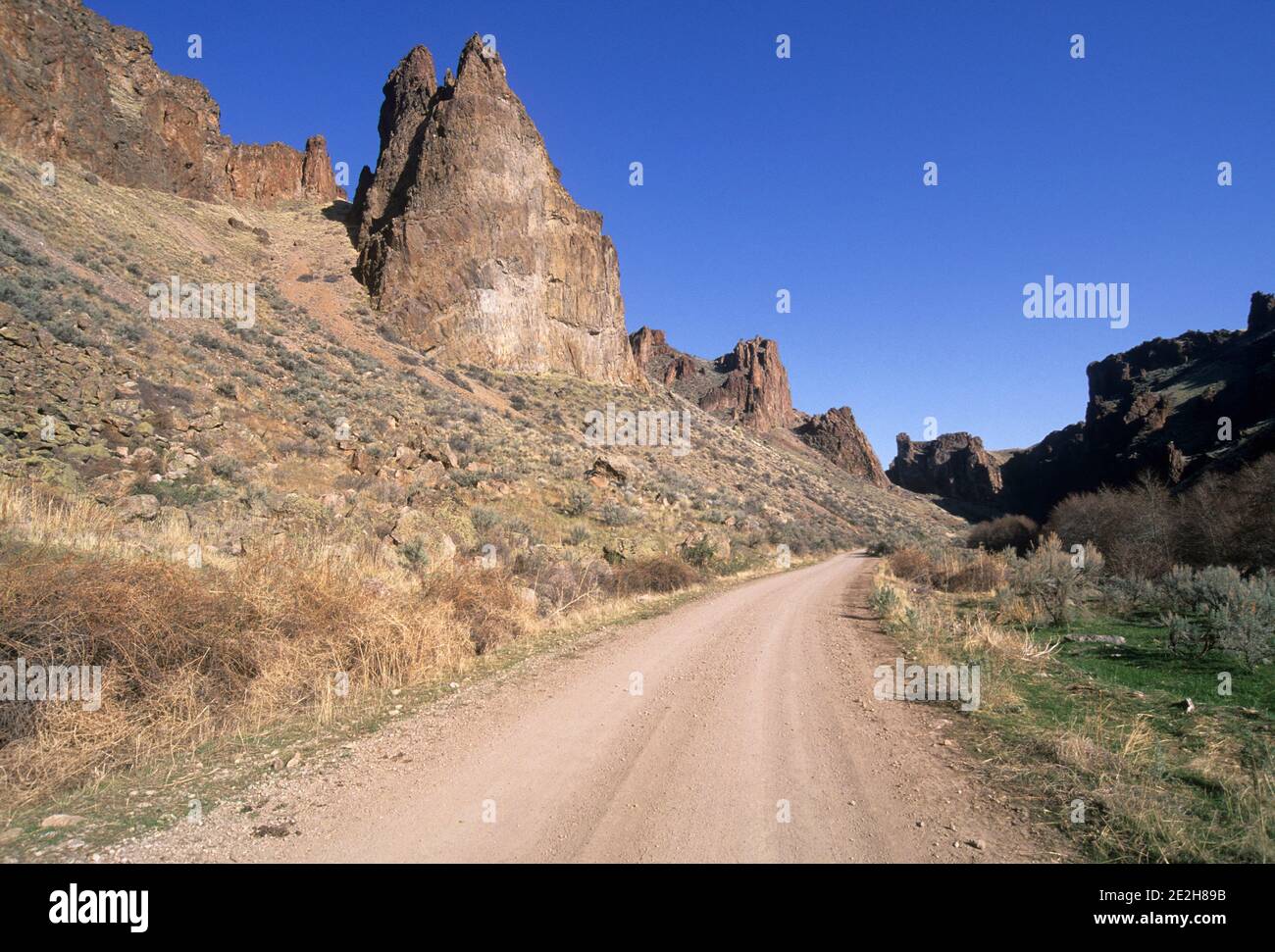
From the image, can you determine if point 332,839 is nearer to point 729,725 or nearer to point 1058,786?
point 729,725

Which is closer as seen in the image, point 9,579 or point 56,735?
point 56,735

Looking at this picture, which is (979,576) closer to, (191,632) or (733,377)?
(191,632)

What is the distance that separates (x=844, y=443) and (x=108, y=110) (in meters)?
105

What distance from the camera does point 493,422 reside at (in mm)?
29422

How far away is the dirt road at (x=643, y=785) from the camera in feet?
11.2

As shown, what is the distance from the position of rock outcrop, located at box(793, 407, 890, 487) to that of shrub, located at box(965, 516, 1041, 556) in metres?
65.0

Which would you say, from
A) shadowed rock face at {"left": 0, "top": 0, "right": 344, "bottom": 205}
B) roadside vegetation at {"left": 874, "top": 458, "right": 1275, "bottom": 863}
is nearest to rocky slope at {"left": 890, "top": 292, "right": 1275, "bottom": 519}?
roadside vegetation at {"left": 874, "top": 458, "right": 1275, "bottom": 863}

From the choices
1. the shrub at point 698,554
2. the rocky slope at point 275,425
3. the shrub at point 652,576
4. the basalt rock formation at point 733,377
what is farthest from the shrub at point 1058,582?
the basalt rock formation at point 733,377

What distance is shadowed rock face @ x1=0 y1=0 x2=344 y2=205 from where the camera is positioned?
2952 centimetres

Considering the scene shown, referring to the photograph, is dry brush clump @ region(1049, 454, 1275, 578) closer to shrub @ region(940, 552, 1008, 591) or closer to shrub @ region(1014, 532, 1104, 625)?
shrub @ region(1014, 532, 1104, 625)

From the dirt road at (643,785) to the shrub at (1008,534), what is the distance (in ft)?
112

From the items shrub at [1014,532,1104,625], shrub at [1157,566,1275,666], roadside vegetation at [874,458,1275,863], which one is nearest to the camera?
roadside vegetation at [874,458,1275,863]
